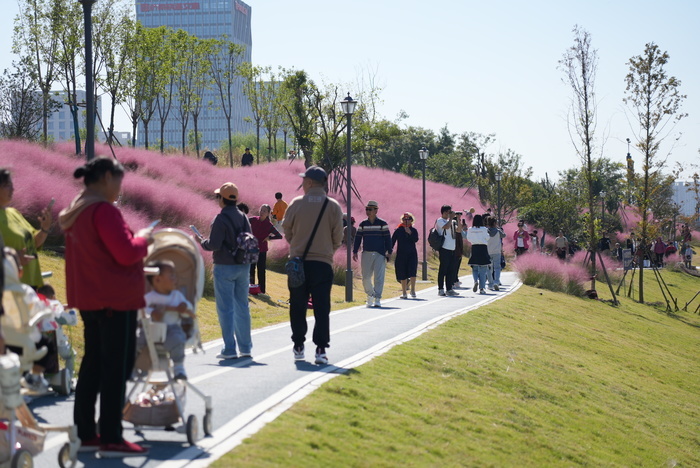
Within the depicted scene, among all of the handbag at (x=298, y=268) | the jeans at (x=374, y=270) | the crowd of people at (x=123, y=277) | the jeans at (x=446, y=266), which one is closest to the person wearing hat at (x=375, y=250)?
the jeans at (x=374, y=270)

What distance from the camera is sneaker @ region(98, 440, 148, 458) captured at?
6262 mm

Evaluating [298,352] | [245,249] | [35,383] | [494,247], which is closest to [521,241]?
[494,247]

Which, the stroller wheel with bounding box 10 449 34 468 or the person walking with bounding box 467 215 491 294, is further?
the person walking with bounding box 467 215 491 294

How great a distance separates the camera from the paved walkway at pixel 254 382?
6625 millimetres

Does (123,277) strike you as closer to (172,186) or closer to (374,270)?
(374,270)

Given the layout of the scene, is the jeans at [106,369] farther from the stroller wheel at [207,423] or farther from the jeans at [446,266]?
the jeans at [446,266]

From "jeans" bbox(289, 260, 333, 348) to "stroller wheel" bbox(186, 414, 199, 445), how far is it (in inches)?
151

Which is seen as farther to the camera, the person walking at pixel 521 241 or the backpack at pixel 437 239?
the person walking at pixel 521 241

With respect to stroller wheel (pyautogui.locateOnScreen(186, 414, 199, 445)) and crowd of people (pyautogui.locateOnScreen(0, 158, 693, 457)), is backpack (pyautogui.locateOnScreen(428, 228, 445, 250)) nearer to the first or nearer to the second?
crowd of people (pyautogui.locateOnScreen(0, 158, 693, 457))

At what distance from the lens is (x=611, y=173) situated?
10825cm

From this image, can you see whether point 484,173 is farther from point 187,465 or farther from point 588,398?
point 187,465

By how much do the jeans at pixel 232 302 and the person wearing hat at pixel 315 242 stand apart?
73 centimetres

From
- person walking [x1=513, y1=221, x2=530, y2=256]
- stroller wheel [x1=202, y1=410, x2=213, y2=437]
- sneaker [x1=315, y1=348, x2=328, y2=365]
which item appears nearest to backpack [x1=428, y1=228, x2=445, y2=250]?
sneaker [x1=315, y1=348, x2=328, y2=365]

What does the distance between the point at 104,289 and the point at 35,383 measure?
2701mm
